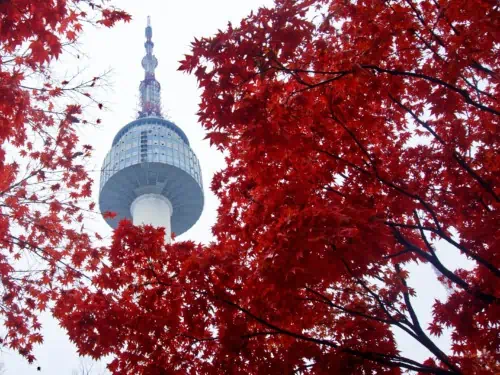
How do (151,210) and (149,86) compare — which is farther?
(149,86)

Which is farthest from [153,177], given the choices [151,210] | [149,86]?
[149,86]

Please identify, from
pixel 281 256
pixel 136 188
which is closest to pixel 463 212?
pixel 281 256

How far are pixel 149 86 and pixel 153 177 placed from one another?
61.4ft

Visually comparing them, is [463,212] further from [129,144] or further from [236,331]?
[129,144]

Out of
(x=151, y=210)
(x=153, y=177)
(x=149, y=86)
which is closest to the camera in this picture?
(x=151, y=210)

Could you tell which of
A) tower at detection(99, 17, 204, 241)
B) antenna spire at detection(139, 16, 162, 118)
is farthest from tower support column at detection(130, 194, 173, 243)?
antenna spire at detection(139, 16, 162, 118)

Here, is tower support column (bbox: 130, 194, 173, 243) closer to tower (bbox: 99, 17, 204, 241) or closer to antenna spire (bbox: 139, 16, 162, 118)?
tower (bbox: 99, 17, 204, 241)

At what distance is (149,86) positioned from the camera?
64.8 meters

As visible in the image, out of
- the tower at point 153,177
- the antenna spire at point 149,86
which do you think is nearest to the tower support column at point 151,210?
the tower at point 153,177

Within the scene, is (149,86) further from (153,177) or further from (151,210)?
(151,210)

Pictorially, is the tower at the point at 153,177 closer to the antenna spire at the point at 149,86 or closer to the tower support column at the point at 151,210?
the tower support column at the point at 151,210

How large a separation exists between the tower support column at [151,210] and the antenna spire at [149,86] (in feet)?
45.9

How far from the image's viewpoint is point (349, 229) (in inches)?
204

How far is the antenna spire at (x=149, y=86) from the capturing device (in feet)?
199
